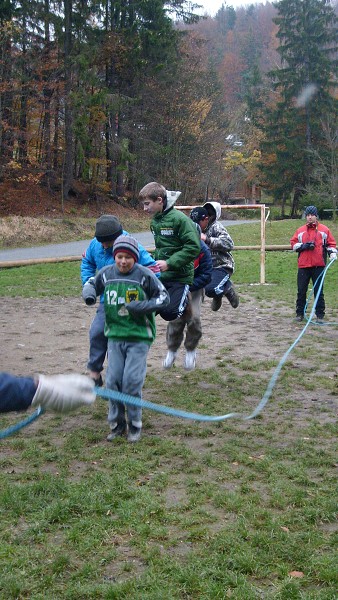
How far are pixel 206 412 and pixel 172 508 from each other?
2.20 m

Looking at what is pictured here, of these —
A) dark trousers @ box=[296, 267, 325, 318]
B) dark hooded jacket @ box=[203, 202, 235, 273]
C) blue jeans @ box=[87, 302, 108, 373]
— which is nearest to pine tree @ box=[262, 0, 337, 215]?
dark trousers @ box=[296, 267, 325, 318]

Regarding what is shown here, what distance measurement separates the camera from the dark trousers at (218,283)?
8352 millimetres

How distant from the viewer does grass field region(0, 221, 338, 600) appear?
3389 millimetres

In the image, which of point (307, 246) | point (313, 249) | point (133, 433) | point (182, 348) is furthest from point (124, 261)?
point (313, 249)

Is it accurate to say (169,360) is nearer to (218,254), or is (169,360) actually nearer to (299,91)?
(218,254)

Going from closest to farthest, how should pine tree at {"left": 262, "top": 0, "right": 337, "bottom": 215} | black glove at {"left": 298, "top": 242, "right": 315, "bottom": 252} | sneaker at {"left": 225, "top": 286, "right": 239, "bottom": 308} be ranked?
1. sneaker at {"left": 225, "top": 286, "right": 239, "bottom": 308}
2. black glove at {"left": 298, "top": 242, "right": 315, "bottom": 252}
3. pine tree at {"left": 262, "top": 0, "right": 337, "bottom": 215}

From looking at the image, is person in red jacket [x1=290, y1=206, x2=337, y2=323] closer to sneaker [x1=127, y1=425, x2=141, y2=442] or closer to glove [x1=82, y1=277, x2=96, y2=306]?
glove [x1=82, y1=277, x2=96, y2=306]

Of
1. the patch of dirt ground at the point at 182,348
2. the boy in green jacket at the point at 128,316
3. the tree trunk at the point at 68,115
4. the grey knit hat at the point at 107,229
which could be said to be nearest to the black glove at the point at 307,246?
the patch of dirt ground at the point at 182,348

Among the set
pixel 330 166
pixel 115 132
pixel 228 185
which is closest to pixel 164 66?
pixel 115 132

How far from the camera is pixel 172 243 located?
6.79m

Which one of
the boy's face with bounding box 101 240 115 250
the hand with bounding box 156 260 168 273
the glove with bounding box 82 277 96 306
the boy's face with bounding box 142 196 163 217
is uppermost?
the boy's face with bounding box 142 196 163 217

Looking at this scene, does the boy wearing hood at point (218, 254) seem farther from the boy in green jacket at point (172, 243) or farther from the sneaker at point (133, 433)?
the sneaker at point (133, 433)

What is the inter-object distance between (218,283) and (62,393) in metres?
5.50

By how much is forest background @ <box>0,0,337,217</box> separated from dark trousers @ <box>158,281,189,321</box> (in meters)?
27.6
